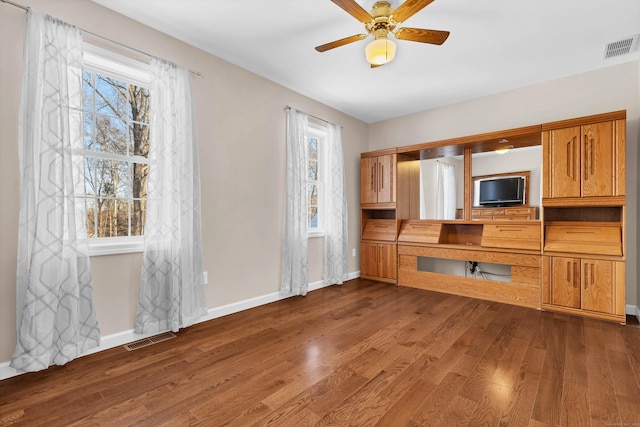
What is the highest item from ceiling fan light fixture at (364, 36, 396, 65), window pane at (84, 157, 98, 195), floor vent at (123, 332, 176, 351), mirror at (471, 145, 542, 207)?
ceiling fan light fixture at (364, 36, 396, 65)

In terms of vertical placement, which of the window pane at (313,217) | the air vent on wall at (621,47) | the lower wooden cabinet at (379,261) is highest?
the air vent on wall at (621,47)

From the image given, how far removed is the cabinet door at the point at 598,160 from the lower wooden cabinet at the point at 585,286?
71 centimetres

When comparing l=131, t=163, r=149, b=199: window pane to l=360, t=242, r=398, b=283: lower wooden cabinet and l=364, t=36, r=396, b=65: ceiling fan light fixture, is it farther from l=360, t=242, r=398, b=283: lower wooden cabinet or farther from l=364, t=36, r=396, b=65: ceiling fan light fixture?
l=360, t=242, r=398, b=283: lower wooden cabinet

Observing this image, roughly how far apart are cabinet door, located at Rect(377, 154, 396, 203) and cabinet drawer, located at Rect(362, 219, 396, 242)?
0.36 meters

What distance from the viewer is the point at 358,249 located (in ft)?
16.1

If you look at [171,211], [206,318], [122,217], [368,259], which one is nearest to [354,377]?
[206,318]

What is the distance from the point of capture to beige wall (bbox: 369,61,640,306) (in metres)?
3.10

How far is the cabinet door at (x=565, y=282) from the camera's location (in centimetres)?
302

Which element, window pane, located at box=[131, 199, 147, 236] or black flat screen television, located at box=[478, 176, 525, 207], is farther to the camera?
black flat screen television, located at box=[478, 176, 525, 207]

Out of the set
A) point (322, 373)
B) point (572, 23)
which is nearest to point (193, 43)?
point (322, 373)

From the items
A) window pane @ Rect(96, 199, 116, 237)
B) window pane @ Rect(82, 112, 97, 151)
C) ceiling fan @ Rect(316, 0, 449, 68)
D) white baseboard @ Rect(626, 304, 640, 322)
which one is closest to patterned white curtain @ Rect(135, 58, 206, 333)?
window pane @ Rect(96, 199, 116, 237)

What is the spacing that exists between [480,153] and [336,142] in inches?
77.5

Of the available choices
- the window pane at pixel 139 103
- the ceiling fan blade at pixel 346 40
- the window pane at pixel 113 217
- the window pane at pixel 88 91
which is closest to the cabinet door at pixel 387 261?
the ceiling fan blade at pixel 346 40

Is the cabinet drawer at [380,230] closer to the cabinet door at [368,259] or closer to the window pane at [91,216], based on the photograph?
the cabinet door at [368,259]
